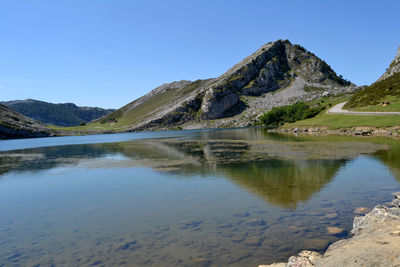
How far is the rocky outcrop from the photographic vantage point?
26.3 feet

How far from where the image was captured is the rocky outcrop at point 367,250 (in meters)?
8.02

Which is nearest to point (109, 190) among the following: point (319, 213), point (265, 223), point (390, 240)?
point (265, 223)

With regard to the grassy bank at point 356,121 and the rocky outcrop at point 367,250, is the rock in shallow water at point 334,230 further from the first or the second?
the grassy bank at point 356,121

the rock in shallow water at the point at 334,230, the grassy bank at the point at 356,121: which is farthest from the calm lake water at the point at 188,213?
the grassy bank at the point at 356,121

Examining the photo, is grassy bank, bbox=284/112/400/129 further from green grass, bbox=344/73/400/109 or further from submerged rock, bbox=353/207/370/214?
submerged rock, bbox=353/207/370/214

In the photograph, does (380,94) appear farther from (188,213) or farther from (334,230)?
(188,213)

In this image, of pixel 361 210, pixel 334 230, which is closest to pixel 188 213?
pixel 334 230

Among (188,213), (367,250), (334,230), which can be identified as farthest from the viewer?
(188,213)

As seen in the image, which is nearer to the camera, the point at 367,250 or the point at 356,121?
the point at 367,250

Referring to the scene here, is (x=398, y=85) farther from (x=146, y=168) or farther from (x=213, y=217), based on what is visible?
(x=213, y=217)

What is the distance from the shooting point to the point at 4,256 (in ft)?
39.7

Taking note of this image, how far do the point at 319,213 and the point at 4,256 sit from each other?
16124 millimetres

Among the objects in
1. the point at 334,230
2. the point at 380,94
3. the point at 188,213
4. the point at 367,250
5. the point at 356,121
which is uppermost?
the point at 380,94

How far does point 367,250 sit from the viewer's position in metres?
8.66
